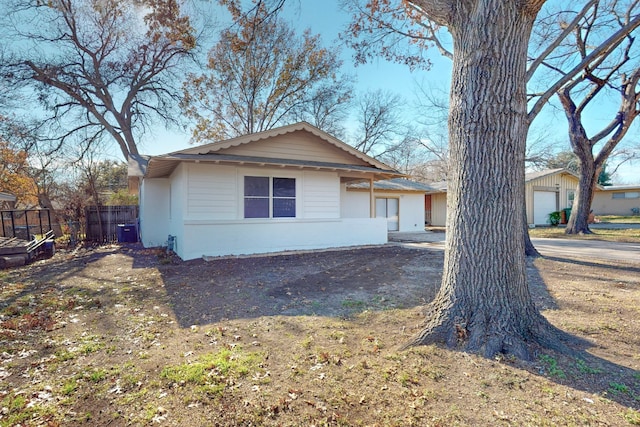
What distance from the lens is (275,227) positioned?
9.73m

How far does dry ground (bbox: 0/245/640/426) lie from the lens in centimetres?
225

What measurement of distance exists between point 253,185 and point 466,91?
7203mm

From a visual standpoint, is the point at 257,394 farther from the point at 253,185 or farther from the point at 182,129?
the point at 182,129

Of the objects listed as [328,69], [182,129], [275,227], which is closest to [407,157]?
[328,69]

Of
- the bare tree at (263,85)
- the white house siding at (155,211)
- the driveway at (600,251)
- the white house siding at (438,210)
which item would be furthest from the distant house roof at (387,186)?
the bare tree at (263,85)

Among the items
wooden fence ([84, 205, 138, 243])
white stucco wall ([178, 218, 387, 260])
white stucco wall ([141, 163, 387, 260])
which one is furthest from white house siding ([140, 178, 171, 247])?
white stucco wall ([178, 218, 387, 260])

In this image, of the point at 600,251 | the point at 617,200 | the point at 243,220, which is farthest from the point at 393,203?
the point at 617,200

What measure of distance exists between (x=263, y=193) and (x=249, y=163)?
121cm

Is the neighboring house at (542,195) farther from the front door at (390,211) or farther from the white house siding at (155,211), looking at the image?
the white house siding at (155,211)

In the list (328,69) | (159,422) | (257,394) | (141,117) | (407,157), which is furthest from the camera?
(407,157)

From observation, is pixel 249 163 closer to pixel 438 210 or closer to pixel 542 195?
pixel 438 210

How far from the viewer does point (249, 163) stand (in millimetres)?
8727

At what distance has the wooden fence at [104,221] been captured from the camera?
13.4m

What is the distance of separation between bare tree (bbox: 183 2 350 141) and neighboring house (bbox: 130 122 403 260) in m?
12.0
